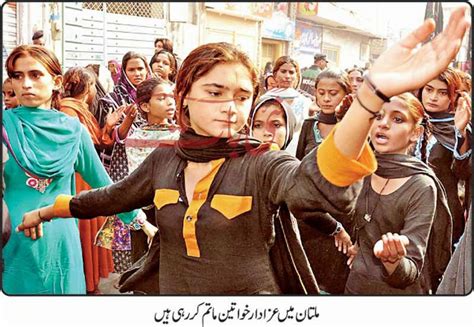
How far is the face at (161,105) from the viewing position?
90.3 inches

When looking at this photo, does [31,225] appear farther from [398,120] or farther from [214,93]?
[398,120]

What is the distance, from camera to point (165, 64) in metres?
2.25

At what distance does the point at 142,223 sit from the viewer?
7.52 ft

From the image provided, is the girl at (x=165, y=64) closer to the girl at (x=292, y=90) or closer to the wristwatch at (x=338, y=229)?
the girl at (x=292, y=90)

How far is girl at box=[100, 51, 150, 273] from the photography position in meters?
2.33

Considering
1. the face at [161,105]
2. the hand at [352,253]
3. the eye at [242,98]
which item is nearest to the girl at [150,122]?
the face at [161,105]

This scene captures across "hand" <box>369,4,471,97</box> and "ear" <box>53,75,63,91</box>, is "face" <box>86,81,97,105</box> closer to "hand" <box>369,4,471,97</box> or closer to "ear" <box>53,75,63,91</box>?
"ear" <box>53,75,63,91</box>

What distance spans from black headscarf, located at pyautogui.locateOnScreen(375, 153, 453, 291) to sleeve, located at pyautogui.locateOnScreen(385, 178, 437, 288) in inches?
2.1

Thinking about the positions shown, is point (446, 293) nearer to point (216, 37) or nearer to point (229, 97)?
point (229, 97)

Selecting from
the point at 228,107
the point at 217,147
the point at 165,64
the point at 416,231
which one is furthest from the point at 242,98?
the point at 416,231

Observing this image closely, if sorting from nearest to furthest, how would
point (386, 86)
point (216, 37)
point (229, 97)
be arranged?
point (386, 86) → point (229, 97) → point (216, 37)

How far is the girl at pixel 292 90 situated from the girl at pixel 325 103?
0.03 meters

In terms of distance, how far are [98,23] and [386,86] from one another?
3.56 feet
